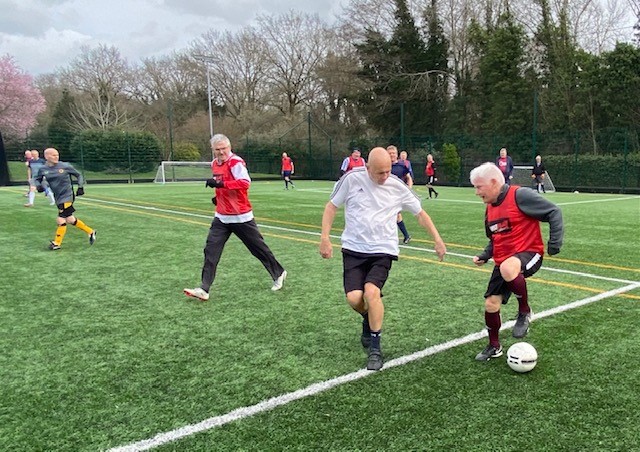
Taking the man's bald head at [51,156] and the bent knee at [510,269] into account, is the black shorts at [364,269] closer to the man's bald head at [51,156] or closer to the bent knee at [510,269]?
the bent knee at [510,269]

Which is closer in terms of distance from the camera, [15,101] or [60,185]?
[60,185]

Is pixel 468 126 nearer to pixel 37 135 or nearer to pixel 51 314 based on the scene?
pixel 37 135

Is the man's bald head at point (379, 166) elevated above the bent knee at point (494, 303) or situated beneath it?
elevated above

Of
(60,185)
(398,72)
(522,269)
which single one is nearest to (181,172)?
(398,72)

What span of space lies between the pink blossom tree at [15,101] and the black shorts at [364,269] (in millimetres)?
46955

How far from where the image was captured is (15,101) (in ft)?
147

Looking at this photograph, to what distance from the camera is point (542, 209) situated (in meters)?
4.00

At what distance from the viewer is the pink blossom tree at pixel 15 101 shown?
44312mm

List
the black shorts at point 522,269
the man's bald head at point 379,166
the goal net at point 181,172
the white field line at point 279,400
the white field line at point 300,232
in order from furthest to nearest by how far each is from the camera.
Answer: the goal net at point 181,172 → the white field line at point 300,232 → the black shorts at point 522,269 → the man's bald head at point 379,166 → the white field line at point 279,400

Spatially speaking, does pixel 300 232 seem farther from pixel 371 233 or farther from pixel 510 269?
pixel 510 269

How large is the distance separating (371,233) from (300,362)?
1155mm

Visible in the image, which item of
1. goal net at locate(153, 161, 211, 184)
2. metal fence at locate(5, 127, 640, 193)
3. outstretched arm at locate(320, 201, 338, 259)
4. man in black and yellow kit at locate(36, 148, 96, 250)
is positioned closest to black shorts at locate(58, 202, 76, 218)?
man in black and yellow kit at locate(36, 148, 96, 250)

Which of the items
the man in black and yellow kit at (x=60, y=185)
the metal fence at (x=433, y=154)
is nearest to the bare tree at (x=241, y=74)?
the metal fence at (x=433, y=154)

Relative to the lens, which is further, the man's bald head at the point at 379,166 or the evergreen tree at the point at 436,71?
the evergreen tree at the point at 436,71
